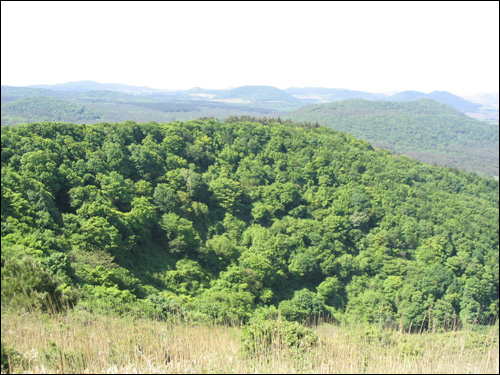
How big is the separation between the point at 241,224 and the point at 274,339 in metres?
24.9

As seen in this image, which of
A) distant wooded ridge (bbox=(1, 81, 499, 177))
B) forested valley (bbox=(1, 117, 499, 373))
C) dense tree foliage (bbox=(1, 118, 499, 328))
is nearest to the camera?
forested valley (bbox=(1, 117, 499, 373))

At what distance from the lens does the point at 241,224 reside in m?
31.0

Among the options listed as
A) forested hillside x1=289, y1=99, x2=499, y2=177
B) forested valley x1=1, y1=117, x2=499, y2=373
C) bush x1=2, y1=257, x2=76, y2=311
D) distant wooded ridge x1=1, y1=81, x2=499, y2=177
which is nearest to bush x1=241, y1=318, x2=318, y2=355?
forested valley x1=1, y1=117, x2=499, y2=373

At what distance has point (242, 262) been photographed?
25.7 m

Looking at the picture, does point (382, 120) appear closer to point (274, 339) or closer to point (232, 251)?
point (232, 251)

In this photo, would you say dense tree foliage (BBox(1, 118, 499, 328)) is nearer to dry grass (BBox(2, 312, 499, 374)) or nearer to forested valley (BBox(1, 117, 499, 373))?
forested valley (BBox(1, 117, 499, 373))

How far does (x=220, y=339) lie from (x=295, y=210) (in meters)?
29.0

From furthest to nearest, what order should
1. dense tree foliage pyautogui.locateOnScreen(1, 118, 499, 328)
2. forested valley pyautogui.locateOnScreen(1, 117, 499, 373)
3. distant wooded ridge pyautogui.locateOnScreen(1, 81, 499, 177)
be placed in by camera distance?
distant wooded ridge pyautogui.locateOnScreen(1, 81, 499, 177)
dense tree foliage pyautogui.locateOnScreen(1, 118, 499, 328)
forested valley pyautogui.locateOnScreen(1, 117, 499, 373)

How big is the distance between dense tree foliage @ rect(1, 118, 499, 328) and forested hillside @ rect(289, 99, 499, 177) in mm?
88947

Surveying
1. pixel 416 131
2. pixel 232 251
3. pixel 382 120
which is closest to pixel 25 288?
pixel 232 251

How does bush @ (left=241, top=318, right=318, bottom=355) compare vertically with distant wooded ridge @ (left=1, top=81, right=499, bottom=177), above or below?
below

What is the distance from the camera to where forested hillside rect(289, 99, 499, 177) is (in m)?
131

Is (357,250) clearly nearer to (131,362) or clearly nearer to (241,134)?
(241,134)

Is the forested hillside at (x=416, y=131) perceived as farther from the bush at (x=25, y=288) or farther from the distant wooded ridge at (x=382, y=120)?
the bush at (x=25, y=288)
